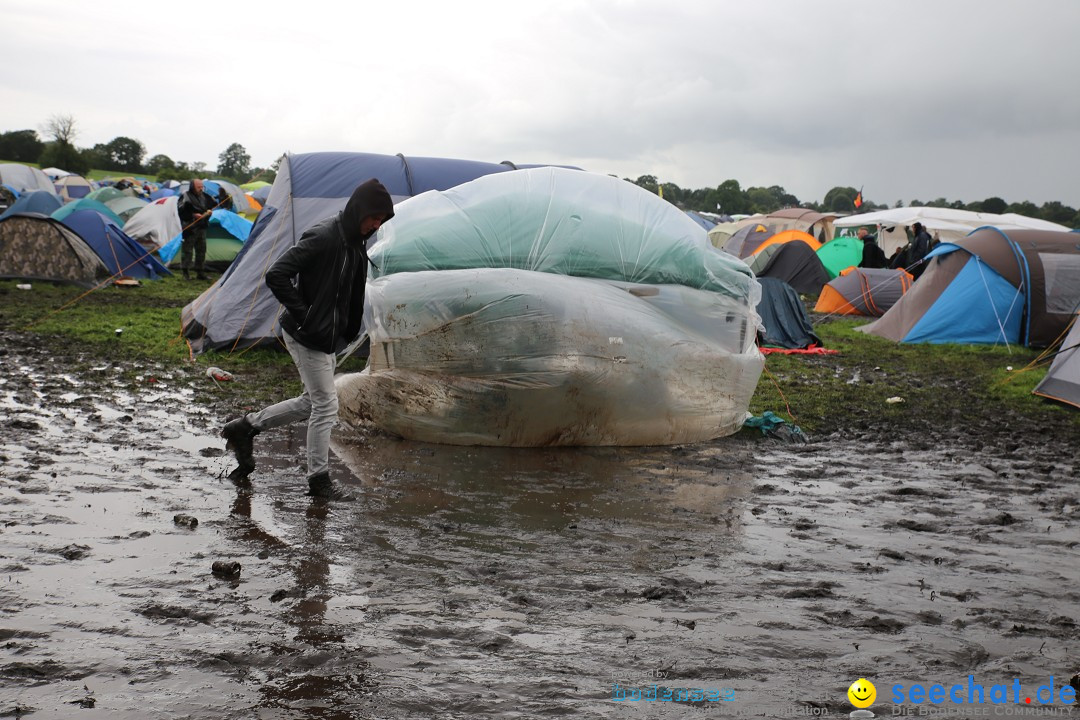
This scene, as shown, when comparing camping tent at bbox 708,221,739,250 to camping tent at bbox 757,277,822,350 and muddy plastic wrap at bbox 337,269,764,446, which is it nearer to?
camping tent at bbox 757,277,822,350

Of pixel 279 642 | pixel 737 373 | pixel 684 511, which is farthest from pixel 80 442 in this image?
pixel 737 373

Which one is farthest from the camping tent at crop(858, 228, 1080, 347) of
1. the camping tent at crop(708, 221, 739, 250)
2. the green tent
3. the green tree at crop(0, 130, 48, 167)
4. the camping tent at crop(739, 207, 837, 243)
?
the green tree at crop(0, 130, 48, 167)

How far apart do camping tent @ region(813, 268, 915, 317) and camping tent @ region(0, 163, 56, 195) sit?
116 ft

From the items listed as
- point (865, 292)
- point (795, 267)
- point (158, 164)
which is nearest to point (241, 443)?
point (865, 292)

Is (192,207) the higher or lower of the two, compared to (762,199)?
lower

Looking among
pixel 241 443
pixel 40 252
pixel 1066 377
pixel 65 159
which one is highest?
pixel 65 159

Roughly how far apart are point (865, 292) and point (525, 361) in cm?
1372

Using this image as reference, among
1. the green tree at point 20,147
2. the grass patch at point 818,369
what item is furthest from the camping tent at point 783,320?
the green tree at point 20,147

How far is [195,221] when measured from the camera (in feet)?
58.5

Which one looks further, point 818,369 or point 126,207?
point 126,207

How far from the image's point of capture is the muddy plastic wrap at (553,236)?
24.1ft

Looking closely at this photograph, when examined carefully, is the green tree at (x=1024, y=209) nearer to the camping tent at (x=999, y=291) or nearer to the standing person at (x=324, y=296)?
the camping tent at (x=999, y=291)

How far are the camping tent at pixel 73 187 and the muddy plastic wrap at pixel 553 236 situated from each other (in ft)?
138

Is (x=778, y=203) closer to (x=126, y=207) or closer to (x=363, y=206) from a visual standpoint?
(x=126, y=207)
